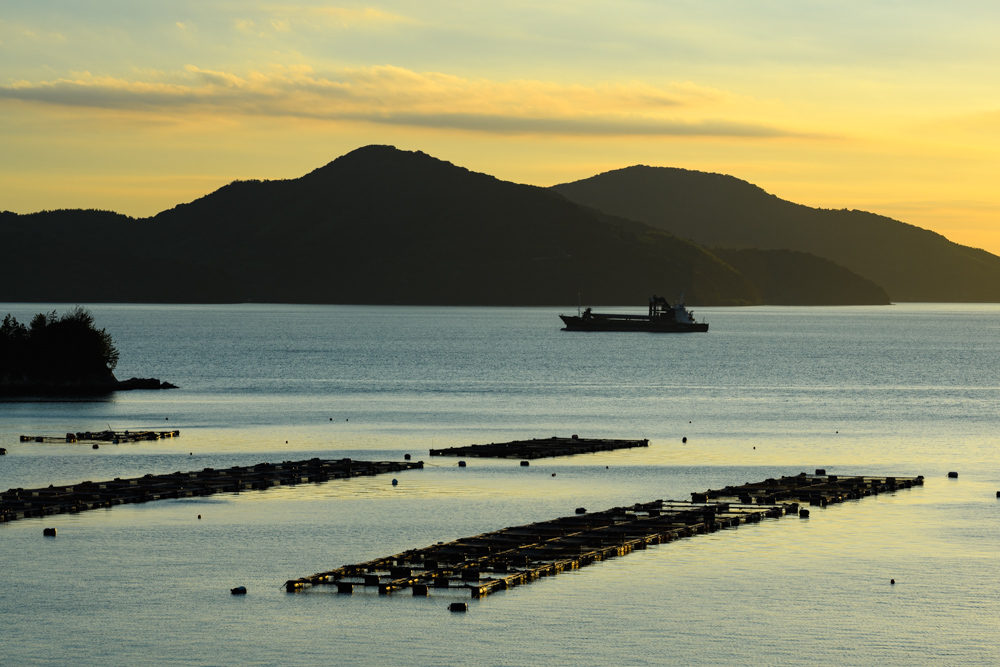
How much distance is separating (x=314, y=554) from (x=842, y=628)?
18.1 m

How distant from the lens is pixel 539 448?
7838 centimetres

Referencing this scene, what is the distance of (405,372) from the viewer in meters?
165

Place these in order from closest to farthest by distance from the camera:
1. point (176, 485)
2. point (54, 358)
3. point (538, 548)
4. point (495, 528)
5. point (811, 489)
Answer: point (538, 548) → point (495, 528) → point (176, 485) → point (811, 489) → point (54, 358)

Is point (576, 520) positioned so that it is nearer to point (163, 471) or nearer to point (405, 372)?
point (163, 471)

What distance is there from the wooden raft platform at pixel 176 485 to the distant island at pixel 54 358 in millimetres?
60228

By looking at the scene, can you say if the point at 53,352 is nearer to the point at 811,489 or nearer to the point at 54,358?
the point at 54,358

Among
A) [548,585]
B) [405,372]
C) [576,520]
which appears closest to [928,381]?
[405,372]

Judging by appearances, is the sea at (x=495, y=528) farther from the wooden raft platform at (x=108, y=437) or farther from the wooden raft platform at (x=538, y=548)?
the wooden raft platform at (x=108, y=437)

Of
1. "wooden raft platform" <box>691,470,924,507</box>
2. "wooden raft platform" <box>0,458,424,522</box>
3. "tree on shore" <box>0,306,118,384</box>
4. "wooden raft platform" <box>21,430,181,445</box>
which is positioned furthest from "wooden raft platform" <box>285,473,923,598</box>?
"tree on shore" <box>0,306,118,384</box>

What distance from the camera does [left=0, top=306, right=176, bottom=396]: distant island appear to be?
12294 centimetres

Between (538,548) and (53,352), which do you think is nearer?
(538,548)

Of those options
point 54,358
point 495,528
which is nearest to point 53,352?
point 54,358

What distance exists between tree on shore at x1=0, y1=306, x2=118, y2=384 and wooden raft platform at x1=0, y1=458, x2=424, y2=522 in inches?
2388

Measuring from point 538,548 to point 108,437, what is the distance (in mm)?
46939
